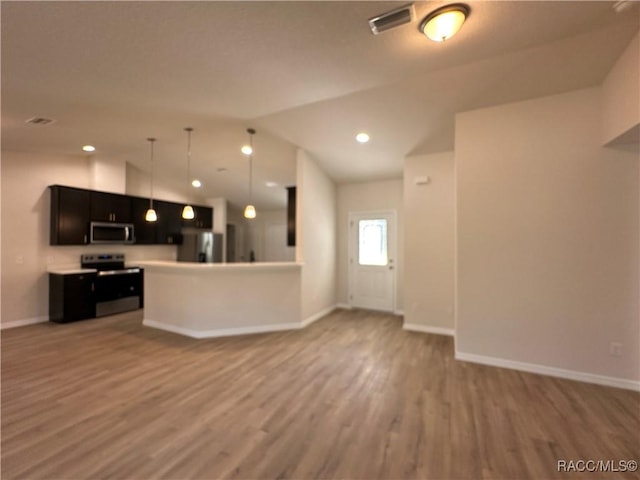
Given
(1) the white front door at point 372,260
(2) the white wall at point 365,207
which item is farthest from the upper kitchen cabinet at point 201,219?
(1) the white front door at point 372,260

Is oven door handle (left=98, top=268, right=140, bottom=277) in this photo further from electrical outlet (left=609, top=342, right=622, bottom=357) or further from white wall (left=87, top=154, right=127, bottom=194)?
electrical outlet (left=609, top=342, right=622, bottom=357)

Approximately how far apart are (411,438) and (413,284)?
9.58ft

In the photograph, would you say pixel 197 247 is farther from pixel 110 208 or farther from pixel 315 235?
pixel 315 235

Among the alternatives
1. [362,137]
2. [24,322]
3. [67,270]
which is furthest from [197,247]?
[362,137]

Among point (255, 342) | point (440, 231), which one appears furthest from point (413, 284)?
point (255, 342)

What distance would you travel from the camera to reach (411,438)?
6.89 ft

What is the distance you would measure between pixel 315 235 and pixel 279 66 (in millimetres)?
3188

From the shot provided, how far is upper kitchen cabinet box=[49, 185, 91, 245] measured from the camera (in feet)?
16.6

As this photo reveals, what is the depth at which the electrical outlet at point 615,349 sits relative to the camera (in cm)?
289

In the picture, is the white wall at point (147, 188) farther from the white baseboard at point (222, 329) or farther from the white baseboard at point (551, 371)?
the white baseboard at point (551, 371)

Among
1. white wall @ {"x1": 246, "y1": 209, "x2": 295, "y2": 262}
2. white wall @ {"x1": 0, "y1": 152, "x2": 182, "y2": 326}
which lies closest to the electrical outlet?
white wall @ {"x1": 246, "y1": 209, "x2": 295, "y2": 262}

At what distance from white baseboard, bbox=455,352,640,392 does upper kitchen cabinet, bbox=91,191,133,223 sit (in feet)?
21.6

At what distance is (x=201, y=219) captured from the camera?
7.88m

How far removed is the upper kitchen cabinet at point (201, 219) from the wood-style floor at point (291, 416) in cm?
411
